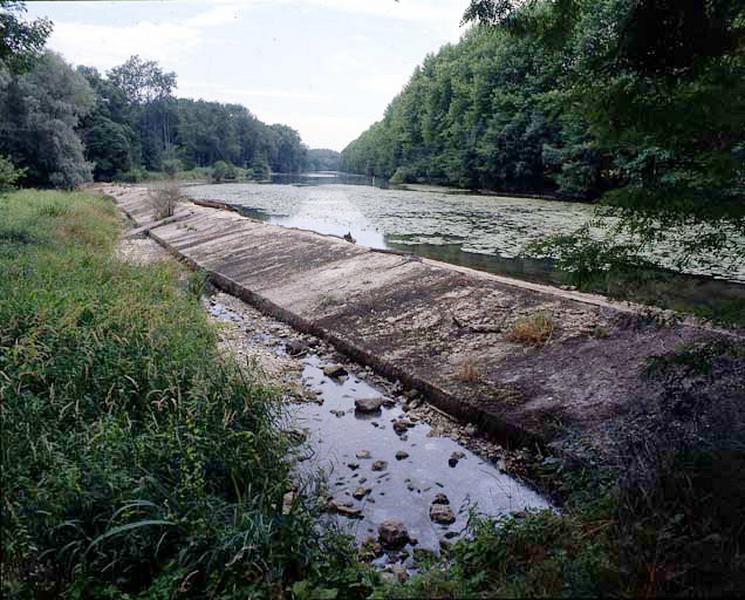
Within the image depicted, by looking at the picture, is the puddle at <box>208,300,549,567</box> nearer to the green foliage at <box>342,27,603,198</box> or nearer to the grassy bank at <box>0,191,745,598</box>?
the grassy bank at <box>0,191,745,598</box>

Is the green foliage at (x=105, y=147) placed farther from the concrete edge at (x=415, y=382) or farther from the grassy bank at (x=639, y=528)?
the grassy bank at (x=639, y=528)

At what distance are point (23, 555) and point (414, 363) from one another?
15.8ft

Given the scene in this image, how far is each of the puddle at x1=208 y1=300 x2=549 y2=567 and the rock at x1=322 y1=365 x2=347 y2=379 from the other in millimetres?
261

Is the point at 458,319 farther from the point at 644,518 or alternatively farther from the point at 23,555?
the point at 23,555

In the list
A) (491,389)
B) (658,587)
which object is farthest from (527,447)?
(658,587)

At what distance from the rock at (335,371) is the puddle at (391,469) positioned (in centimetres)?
26

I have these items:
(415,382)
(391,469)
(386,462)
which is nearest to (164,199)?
(415,382)

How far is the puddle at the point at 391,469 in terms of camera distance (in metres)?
4.21

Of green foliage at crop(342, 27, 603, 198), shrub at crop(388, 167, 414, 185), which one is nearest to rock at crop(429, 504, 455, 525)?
green foliage at crop(342, 27, 603, 198)

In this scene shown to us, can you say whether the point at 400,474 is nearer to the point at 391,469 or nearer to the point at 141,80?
the point at 391,469

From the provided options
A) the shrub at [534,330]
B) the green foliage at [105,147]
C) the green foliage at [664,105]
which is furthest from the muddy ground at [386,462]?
the green foliage at [105,147]

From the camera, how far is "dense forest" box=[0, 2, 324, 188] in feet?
110

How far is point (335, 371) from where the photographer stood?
24.2ft

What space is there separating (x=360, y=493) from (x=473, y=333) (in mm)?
3584
